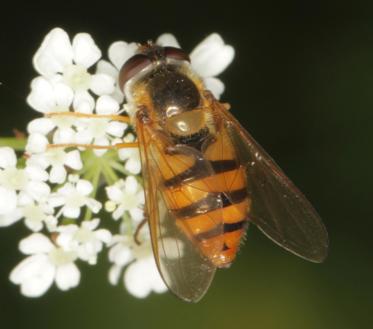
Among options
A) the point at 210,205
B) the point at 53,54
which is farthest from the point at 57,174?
the point at 210,205

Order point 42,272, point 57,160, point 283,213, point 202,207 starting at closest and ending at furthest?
point 202,207, point 283,213, point 57,160, point 42,272

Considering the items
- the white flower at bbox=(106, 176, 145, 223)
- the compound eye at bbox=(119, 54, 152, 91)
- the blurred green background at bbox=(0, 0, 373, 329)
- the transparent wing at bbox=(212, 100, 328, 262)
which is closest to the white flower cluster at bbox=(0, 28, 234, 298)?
the white flower at bbox=(106, 176, 145, 223)

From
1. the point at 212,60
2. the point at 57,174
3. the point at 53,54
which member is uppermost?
the point at 53,54

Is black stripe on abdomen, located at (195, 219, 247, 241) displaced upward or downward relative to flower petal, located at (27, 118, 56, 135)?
downward

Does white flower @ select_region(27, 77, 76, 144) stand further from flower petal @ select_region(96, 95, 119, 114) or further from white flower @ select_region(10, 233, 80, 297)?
white flower @ select_region(10, 233, 80, 297)

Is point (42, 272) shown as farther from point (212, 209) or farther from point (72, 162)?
point (212, 209)

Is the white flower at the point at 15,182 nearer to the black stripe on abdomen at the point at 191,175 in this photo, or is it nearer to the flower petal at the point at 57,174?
the flower petal at the point at 57,174
